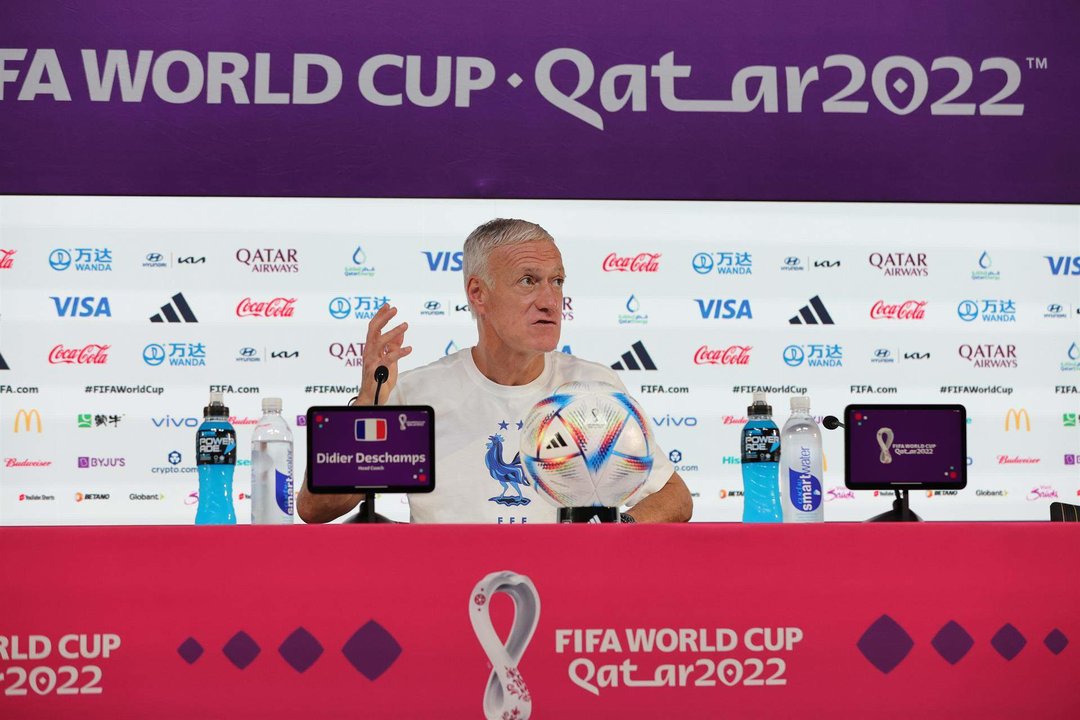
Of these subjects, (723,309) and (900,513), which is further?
(723,309)

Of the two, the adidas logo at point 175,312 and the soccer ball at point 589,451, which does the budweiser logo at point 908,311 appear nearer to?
the adidas logo at point 175,312

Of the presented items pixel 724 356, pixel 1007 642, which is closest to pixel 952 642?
pixel 1007 642

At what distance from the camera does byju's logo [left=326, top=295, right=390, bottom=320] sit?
4.03m

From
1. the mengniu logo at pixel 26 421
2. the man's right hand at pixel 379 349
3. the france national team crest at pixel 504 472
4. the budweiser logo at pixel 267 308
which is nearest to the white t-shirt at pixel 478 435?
the france national team crest at pixel 504 472

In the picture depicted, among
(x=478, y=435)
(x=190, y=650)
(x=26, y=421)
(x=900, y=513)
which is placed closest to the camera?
(x=190, y=650)

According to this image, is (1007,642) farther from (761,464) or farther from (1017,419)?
(1017,419)

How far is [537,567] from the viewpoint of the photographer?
1.48 m

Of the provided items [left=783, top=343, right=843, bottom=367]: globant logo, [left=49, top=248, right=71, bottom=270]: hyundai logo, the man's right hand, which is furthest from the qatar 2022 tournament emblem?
[left=49, top=248, right=71, bottom=270]: hyundai logo

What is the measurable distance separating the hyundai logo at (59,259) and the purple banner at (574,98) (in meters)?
0.32

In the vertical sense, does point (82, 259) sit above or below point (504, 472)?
above

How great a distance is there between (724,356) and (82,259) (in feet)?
7.66

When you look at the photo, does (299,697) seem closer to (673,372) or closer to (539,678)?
(539,678)

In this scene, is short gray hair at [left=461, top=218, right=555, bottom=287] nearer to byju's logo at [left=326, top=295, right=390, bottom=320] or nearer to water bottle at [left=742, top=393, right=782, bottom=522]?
water bottle at [left=742, top=393, right=782, bottom=522]

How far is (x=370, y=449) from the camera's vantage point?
1683mm
